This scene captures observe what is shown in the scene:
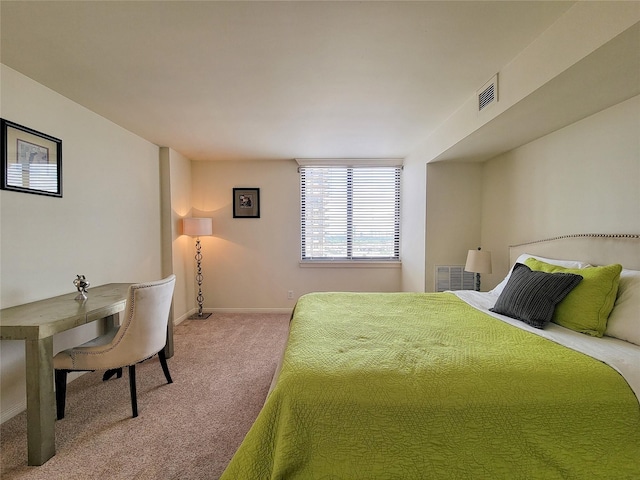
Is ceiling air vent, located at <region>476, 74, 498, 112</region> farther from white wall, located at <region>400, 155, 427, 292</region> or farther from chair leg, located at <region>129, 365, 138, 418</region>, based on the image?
chair leg, located at <region>129, 365, 138, 418</region>

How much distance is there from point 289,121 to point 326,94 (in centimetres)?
66

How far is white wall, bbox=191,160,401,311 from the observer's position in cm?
436

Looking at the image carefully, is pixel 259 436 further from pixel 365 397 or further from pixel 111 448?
pixel 111 448

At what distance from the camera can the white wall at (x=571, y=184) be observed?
6.22 ft

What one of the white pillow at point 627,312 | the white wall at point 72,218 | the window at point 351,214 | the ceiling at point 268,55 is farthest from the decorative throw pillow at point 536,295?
the white wall at point 72,218

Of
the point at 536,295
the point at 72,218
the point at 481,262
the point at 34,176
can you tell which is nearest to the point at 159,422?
the point at 72,218

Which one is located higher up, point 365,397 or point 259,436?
point 365,397

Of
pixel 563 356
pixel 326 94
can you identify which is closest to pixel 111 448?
pixel 563 356

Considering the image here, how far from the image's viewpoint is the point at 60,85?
2145mm

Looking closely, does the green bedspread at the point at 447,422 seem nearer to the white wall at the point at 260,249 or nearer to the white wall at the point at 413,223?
the white wall at the point at 413,223

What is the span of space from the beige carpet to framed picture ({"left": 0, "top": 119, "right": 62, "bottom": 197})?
63.3 inches

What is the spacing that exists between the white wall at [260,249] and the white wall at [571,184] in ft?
5.73

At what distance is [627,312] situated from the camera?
1.54m

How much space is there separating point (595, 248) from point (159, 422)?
3.21m
